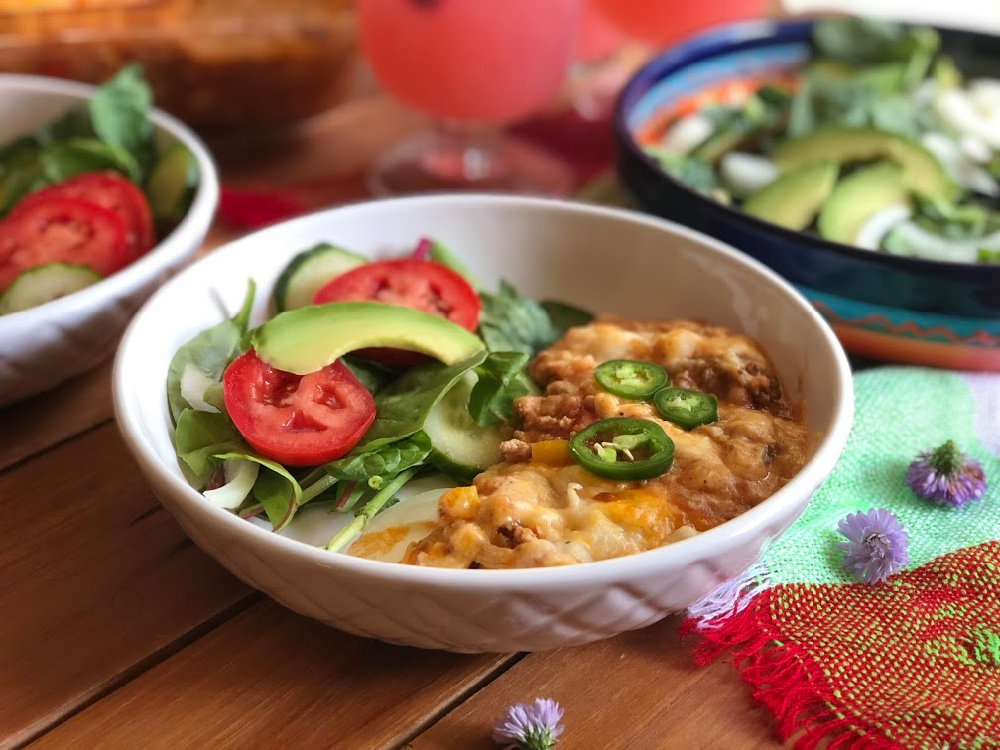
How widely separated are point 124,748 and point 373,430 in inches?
21.2

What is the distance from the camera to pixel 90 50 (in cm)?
258

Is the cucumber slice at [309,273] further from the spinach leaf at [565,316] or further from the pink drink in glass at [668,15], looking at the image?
the pink drink in glass at [668,15]

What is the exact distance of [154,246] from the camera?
2.06 m

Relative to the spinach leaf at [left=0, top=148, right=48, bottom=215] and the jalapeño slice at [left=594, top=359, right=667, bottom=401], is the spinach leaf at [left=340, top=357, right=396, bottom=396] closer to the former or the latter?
the jalapeño slice at [left=594, top=359, right=667, bottom=401]

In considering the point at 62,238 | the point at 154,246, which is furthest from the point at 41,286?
the point at 154,246

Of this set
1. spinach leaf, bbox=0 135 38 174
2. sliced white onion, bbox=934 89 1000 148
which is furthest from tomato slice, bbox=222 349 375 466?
sliced white onion, bbox=934 89 1000 148

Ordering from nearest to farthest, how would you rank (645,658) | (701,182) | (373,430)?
(645,658)
(373,430)
(701,182)

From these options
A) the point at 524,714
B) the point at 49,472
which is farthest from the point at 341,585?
the point at 49,472

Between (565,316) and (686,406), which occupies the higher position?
(686,406)

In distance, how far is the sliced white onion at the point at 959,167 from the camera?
2.44 meters

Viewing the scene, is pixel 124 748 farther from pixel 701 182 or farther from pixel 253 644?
Result: pixel 701 182

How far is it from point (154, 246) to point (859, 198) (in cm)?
147

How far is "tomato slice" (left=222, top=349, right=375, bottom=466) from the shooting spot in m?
1.47

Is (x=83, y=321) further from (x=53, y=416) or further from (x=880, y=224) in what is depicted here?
(x=880, y=224)
